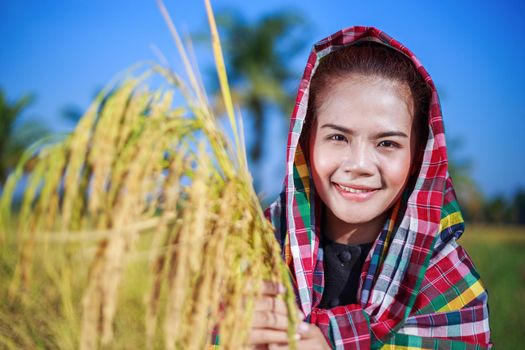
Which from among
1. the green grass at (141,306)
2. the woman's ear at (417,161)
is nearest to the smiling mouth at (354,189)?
the woman's ear at (417,161)

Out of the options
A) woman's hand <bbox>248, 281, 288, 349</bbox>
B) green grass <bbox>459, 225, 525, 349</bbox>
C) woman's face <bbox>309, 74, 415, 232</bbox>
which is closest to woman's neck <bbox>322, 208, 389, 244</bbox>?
woman's face <bbox>309, 74, 415, 232</bbox>

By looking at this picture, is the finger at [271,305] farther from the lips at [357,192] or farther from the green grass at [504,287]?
the green grass at [504,287]

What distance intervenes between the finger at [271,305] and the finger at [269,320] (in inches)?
0.6

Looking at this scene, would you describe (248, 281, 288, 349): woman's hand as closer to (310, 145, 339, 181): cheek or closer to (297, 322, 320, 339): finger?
(297, 322, 320, 339): finger

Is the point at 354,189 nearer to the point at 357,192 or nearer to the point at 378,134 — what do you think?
the point at 357,192

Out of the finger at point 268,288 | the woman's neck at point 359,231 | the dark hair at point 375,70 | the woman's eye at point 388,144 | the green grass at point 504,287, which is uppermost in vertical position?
the dark hair at point 375,70

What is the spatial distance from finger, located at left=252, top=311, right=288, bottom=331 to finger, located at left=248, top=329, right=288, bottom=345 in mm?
23

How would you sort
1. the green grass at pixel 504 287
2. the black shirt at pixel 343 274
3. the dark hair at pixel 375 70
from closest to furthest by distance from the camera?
Answer: the dark hair at pixel 375 70
the black shirt at pixel 343 274
the green grass at pixel 504 287

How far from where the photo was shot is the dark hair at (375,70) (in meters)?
1.90

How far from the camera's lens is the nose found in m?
1.77

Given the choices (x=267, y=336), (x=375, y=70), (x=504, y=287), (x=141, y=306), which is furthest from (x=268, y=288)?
(x=504, y=287)

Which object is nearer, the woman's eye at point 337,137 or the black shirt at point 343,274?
the woman's eye at point 337,137

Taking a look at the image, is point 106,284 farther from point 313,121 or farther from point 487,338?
point 487,338

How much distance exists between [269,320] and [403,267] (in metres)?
0.66
